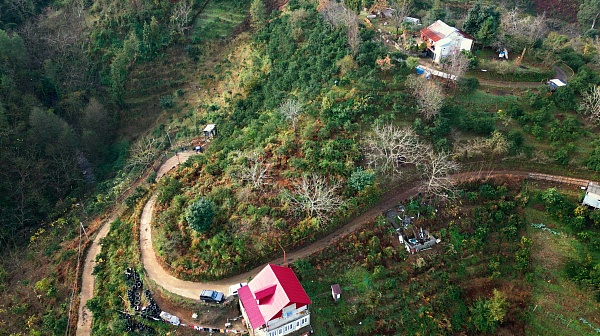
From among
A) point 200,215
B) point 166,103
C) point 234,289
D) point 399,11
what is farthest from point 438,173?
point 166,103

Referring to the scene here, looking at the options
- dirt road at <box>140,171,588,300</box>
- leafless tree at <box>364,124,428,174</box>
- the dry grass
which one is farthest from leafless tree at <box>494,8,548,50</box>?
the dry grass

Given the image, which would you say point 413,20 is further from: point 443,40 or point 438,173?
point 438,173

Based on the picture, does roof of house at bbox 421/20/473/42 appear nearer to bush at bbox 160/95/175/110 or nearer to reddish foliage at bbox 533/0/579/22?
bush at bbox 160/95/175/110

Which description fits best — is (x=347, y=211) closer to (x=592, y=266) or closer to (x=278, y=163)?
(x=278, y=163)

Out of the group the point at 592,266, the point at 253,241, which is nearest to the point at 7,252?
the point at 253,241

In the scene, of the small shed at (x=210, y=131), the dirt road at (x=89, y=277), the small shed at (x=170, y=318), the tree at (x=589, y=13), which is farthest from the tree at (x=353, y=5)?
the tree at (x=589, y=13)

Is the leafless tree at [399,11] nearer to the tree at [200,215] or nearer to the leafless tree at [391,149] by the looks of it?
the leafless tree at [391,149]
